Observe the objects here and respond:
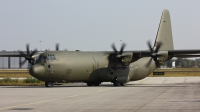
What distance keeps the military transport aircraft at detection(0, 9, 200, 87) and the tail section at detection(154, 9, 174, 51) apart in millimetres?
1151

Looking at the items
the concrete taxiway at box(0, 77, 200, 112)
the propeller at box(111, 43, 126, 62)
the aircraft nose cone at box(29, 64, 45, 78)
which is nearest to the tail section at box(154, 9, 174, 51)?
the propeller at box(111, 43, 126, 62)

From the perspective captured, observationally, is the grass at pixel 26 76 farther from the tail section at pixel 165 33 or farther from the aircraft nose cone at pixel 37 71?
the tail section at pixel 165 33

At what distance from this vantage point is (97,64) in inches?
1658

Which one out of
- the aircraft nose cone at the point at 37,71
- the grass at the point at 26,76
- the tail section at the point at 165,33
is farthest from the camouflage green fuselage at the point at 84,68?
the grass at the point at 26,76

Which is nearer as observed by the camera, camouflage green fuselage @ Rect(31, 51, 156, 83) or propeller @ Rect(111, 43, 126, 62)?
camouflage green fuselage @ Rect(31, 51, 156, 83)

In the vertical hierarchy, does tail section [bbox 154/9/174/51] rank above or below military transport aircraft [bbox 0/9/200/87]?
above

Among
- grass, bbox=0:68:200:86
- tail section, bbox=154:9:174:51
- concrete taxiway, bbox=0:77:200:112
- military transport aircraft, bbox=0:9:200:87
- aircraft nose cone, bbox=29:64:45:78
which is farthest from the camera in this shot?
grass, bbox=0:68:200:86

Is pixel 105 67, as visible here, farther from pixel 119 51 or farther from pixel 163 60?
pixel 163 60

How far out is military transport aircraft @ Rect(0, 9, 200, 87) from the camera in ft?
128

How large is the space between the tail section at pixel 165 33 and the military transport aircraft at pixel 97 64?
1.15 metres

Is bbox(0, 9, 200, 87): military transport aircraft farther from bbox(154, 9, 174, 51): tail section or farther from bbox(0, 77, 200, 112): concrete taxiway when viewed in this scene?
bbox(0, 77, 200, 112): concrete taxiway

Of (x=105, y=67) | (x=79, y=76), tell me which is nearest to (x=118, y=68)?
(x=105, y=67)

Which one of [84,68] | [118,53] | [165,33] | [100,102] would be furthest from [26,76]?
[100,102]

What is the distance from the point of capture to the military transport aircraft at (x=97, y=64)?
3894 cm
